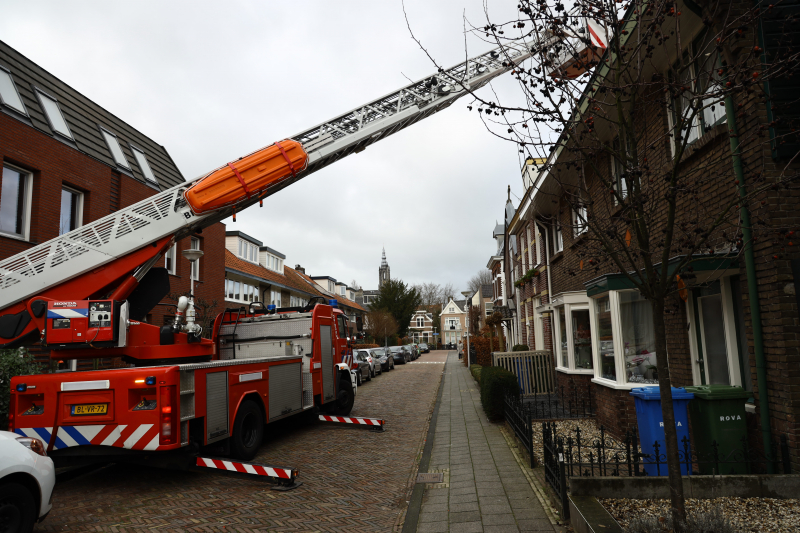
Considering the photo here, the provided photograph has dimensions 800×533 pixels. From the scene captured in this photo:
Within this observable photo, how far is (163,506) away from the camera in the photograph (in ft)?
18.9

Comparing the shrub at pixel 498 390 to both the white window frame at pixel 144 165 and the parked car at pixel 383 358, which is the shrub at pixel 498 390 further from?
the parked car at pixel 383 358

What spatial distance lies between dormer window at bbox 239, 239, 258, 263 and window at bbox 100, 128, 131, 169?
15.5 metres

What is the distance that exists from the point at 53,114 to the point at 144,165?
13.1ft

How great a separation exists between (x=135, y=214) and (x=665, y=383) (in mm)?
7071

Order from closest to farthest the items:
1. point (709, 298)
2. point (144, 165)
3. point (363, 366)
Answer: point (709, 298) → point (144, 165) → point (363, 366)

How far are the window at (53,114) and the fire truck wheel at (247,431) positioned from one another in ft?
31.8

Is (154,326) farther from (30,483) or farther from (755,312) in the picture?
(755,312)

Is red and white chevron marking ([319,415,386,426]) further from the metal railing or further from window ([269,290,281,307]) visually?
window ([269,290,281,307])

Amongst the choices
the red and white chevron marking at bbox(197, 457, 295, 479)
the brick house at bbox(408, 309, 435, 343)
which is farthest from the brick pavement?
the brick house at bbox(408, 309, 435, 343)

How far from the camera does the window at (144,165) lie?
1691 centimetres

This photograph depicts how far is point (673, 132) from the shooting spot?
5.64 metres

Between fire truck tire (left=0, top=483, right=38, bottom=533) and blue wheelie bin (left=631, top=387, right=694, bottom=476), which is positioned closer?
fire truck tire (left=0, top=483, right=38, bottom=533)

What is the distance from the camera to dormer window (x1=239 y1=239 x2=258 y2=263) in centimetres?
3154

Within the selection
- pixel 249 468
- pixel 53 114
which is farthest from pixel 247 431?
pixel 53 114
